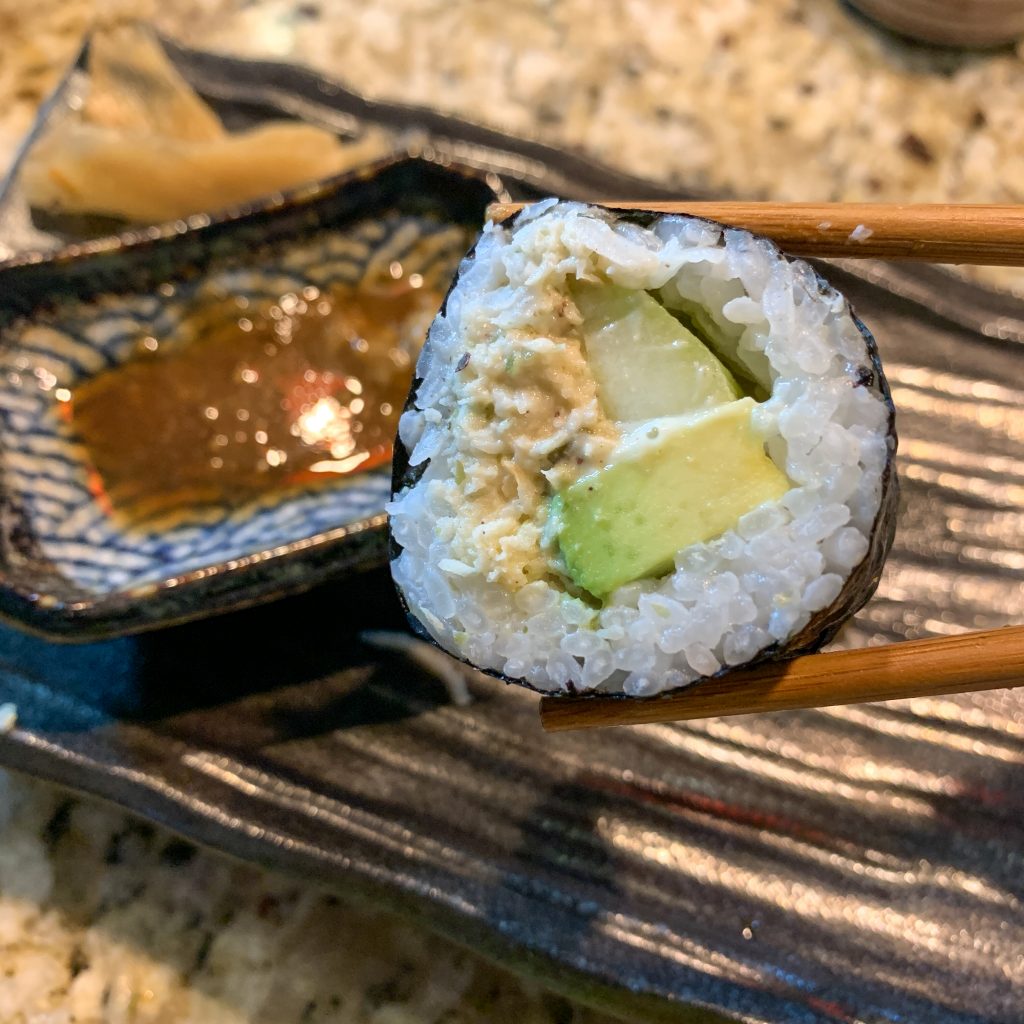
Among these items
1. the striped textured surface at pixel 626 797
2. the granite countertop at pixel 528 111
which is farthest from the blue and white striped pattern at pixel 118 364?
the granite countertop at pixel 528 111

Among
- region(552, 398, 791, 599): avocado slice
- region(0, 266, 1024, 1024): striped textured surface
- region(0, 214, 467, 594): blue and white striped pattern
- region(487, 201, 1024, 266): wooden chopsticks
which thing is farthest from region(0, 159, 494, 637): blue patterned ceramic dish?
region(487, 201, 1024, 266): wooden chopsticks

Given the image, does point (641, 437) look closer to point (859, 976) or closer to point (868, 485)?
point (868, 485)

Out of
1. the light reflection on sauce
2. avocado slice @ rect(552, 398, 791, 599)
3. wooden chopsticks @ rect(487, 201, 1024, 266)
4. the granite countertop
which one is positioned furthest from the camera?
the light reflection on sauce

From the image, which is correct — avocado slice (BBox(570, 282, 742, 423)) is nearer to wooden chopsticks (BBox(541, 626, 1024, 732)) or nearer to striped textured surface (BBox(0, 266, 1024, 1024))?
wooden chopsticks (BBox(541, 626, 1024, 732))

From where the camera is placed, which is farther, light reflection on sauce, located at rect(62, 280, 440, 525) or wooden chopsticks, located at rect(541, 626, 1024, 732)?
light reflection on sauce, located at rect(62, 280, 440, 525)

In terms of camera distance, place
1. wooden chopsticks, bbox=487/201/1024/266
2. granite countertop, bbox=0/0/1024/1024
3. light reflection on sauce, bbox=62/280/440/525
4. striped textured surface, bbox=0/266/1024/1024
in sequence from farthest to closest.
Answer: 1. light reflection on sauce, bbox=62/280/440/525
2. granite countertop, bbox=0/0/1024/1024
3. striped textured surface, bbox=0/266/1024/1024
4. wooden chopsticks, bbox=487/201/1024/266

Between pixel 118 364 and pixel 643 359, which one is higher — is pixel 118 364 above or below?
below

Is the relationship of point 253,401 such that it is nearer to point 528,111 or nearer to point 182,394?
point 182,394

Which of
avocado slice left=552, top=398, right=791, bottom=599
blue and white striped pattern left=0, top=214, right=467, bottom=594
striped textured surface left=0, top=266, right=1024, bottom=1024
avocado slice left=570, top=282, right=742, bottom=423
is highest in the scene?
avocado slice left=570, top=282, right=742, bottom=423

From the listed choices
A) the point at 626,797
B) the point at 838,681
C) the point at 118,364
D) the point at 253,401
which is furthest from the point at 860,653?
the point at 118,364
